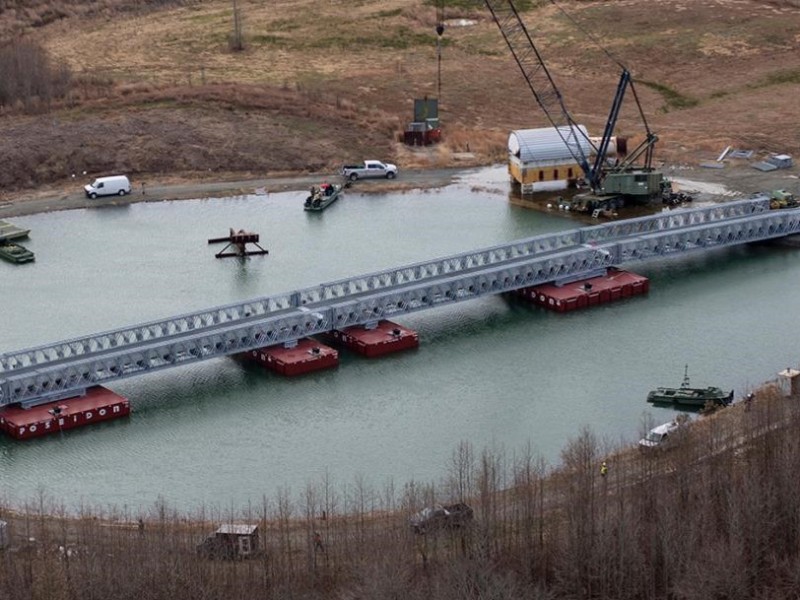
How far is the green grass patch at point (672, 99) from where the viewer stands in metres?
72.9

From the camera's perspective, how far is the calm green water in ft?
125

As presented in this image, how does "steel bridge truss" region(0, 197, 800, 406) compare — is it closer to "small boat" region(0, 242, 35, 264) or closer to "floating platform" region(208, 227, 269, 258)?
"floating platform" region(208, 227, 269, 258)

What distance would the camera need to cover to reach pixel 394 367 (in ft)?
145

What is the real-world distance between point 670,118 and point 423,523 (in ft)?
139

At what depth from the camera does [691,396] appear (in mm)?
40500

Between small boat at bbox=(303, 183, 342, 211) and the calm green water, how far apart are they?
720mm

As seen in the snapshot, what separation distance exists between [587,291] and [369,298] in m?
7.00

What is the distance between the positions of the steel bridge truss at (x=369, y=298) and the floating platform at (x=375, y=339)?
0.33m

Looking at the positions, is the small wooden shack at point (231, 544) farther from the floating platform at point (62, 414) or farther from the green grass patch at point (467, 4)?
the green grass patch at point (467, 4)

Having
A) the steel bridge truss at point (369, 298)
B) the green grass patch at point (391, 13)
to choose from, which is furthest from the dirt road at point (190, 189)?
the green grass patch at point (391, 13)

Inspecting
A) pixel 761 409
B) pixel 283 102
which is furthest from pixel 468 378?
pixel 283 102

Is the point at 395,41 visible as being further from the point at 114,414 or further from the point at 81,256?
the point at 114,414

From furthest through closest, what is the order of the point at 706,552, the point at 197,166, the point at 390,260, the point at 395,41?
1. the point at 395,41
2. the point at 197,166
3. the point at 390,260
4. the point at 706,552

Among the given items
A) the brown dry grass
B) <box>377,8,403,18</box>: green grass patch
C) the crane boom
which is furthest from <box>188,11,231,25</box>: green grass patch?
the crane boom
